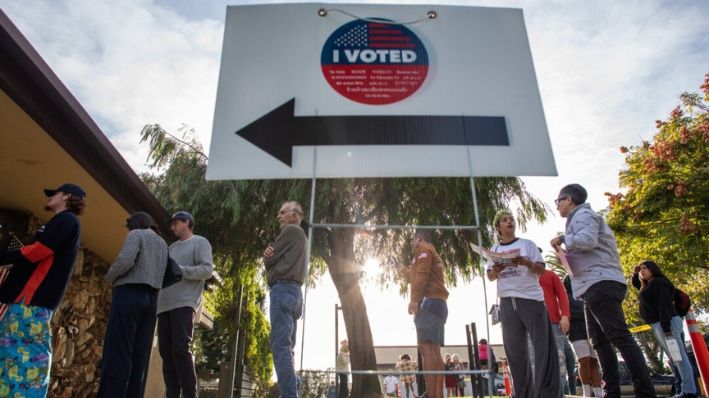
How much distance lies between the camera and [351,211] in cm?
740

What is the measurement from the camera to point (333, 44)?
138 inches

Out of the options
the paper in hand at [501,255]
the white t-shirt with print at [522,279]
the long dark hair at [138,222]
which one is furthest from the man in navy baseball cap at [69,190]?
the white t-shirt with print at [522,279]

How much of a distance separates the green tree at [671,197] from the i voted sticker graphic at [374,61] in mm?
10032

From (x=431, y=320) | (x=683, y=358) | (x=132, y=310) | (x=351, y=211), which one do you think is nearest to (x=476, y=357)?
(x=431, y=320)

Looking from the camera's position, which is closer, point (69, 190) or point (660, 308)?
point (69, 190)

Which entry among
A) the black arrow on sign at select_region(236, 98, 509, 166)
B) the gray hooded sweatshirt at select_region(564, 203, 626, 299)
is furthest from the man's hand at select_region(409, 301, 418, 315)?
the black arrow on sign at select_region(236, 98, 509, 166)

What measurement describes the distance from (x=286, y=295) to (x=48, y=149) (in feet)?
7.52

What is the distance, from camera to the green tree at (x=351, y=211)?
7.25 meters

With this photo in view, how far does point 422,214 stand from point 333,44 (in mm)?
4202

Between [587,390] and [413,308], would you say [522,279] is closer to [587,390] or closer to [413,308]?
[413,308]

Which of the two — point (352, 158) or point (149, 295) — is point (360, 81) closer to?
point (352, 158)

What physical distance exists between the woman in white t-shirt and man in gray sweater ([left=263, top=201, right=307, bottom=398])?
1318 millimetres

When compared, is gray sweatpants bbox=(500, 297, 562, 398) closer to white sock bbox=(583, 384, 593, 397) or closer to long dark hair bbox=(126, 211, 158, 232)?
white sock bbox=(583, 384, 593, 397)

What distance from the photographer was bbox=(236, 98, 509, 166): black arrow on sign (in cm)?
316
